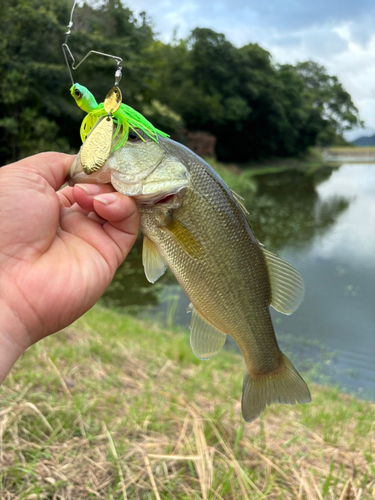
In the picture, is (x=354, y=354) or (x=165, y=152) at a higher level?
(x=165, y=152)

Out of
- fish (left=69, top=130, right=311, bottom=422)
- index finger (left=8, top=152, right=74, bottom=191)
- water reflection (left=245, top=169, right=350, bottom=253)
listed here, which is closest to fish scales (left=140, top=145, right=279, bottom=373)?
fish (left=69, top=130, right=311, bottom=422)

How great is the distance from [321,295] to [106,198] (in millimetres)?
9175

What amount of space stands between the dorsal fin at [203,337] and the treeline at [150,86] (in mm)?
14632

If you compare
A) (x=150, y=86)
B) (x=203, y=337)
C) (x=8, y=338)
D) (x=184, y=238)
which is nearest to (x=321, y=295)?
(x=203, y=337)

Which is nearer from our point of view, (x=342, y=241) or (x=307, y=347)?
(x=307, y=347)

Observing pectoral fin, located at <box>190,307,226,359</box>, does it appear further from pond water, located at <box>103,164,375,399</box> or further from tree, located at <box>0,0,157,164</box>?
tree, located at <box>0,0,157,164</box>

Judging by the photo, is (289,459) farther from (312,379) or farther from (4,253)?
(312,379)

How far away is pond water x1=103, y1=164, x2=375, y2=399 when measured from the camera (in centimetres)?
725

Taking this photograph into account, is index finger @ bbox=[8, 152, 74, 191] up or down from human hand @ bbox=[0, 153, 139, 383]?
up

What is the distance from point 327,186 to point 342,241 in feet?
63.2

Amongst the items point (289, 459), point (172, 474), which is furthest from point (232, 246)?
point (289, 459)

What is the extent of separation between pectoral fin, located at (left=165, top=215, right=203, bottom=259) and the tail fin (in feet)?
2.48

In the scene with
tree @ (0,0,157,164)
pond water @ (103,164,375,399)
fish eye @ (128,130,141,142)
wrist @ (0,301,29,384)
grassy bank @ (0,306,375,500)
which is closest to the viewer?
wrist @ (0,301,29,384)

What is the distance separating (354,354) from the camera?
7.48 m
